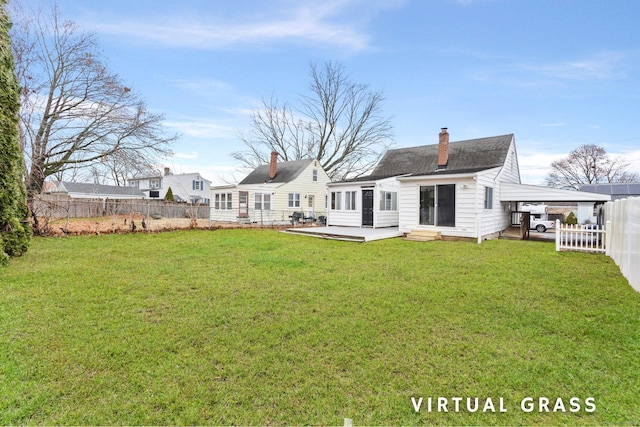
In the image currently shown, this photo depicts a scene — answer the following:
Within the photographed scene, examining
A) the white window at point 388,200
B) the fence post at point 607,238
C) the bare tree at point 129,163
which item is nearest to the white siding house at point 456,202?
the white window at point 388,200

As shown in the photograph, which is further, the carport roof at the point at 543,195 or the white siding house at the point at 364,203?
the white siding house at the point at 364,203

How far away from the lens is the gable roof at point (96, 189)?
1422 inches

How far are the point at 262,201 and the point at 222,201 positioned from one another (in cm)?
337

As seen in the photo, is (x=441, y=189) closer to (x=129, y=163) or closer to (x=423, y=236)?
(x=423, y=236)

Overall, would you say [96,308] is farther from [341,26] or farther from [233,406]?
[341,26]

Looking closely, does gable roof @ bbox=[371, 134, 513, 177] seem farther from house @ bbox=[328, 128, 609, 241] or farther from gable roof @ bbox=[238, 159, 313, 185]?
gable roof @ bbox=[238, 159, 313, 185]

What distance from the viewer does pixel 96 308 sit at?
433cm

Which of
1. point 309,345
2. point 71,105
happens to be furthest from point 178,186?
point 309,345

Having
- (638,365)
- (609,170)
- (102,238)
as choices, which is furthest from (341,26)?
(609,170)

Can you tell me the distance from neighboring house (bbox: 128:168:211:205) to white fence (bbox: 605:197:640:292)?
128 feet

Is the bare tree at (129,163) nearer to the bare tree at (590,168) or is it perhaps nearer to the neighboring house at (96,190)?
the neighboring house at (96,190)

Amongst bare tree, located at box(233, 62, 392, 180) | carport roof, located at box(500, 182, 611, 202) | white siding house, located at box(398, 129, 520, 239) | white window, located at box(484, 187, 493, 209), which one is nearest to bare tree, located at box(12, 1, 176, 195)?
white siding house, located at box(398, 129, 520, 239)

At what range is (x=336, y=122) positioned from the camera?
31234 mm

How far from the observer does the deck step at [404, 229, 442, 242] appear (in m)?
11.8
